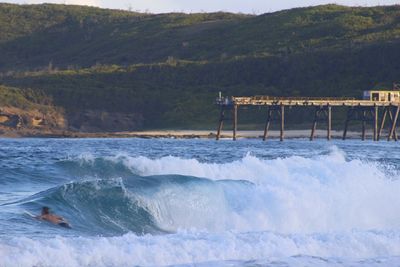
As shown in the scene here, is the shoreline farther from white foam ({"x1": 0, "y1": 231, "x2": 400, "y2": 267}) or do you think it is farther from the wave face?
white foam ({"x1": 0, "y1": 231, "x2": 400, "y2": 267})

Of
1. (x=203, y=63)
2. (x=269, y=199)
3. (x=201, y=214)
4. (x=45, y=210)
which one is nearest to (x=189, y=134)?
(x=203, y=63)

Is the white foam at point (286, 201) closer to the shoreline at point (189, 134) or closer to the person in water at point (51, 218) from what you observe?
the person in water at point (51, 218)

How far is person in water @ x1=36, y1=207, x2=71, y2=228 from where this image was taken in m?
23.2

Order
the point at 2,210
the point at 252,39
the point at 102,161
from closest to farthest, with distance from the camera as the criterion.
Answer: the point at 2,210 < the point at 102,161 < the point at 252,39

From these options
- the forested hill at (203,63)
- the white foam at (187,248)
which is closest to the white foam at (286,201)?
the white foam at (187,248)

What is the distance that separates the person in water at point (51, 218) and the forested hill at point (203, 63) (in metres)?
76.0

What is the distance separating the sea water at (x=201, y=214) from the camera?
761 inches

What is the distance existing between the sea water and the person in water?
10.2 inches

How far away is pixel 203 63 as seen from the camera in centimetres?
12106

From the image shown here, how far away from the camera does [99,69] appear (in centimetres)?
12462

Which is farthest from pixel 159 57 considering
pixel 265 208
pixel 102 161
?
pixel 265 208

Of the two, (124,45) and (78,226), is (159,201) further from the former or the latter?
(124,45)

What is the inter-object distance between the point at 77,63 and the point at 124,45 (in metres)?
7.77

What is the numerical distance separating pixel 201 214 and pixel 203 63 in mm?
94931
